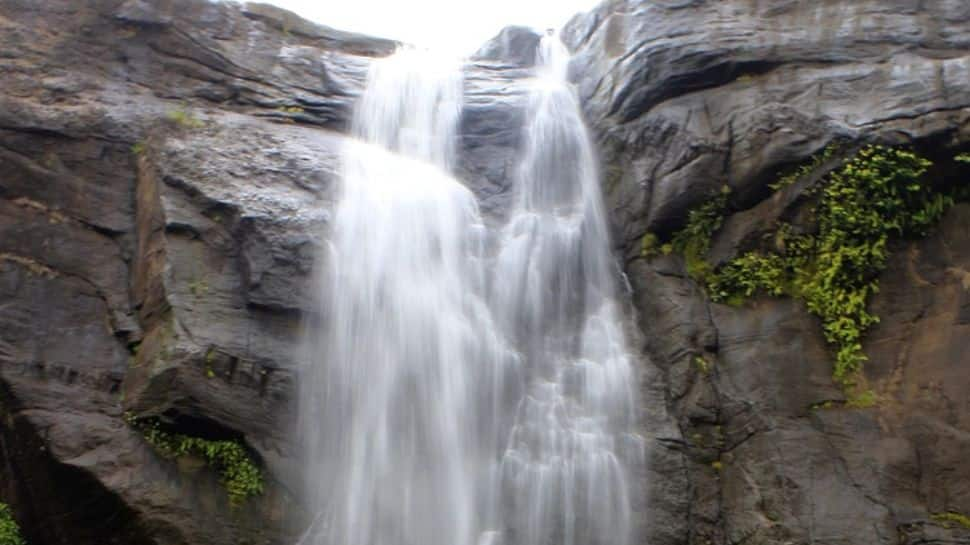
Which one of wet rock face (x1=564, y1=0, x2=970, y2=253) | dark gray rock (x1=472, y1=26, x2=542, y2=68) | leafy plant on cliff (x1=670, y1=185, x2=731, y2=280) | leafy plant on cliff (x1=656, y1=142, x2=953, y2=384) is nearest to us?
leafy plant on cliff (x1=656, y1=142, x2=953, y2=384)

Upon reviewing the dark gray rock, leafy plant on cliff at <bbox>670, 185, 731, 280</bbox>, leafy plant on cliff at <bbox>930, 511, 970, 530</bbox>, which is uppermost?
the dark gray rock

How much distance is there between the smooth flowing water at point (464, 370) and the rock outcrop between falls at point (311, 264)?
316 millimetres

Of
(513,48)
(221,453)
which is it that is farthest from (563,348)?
(513,48)

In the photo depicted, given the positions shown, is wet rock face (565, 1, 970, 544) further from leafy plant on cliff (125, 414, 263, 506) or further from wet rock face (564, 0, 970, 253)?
leafy plant on cliff (125, 414, 263, 506)

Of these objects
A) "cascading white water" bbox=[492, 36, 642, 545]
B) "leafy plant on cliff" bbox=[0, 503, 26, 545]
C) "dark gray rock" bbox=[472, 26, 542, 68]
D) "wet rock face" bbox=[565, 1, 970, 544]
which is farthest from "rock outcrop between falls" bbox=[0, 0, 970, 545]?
"dark gray rock" bbox=[472, 26, 542, 68]

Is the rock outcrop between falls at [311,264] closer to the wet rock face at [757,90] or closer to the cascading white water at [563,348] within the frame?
the wet rock face at [757,90]

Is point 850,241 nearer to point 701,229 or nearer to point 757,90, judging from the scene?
point 701,229

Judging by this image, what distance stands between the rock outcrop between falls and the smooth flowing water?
32cm

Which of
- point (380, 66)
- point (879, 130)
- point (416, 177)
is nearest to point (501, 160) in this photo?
point (416, 177)

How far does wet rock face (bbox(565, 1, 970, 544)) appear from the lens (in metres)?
8.65

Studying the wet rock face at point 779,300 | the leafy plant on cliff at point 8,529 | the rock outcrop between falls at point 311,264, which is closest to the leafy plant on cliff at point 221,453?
the rock outcrop between falls at point 311,264

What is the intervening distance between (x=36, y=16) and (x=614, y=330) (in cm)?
735

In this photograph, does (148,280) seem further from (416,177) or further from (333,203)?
(416,177)

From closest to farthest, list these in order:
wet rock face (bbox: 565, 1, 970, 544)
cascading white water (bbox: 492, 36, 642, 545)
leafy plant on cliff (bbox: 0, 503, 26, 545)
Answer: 1. leafy plant on cliff (bbox: 0, 503, 26, 545)
2. cascading white water (bbox: 492, 36, 642, 545)
3. wet rock face (bbox: 565, 1, 970, 544)
